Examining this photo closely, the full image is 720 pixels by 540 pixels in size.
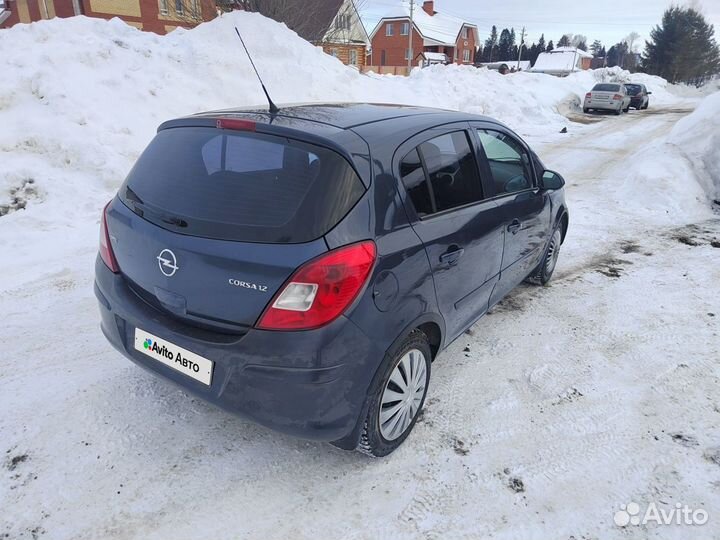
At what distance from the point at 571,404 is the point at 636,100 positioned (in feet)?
108

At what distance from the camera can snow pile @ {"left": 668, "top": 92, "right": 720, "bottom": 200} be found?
7.73m

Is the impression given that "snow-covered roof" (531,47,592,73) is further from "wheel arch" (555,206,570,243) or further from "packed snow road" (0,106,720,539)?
"packed snow road" (0,106,720,539)

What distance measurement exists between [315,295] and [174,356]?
2.67 feet

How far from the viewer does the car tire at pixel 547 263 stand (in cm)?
462

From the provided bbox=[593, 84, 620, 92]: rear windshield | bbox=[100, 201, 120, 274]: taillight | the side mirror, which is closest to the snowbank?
bbox=[100, 201, 120, 274]: taillight

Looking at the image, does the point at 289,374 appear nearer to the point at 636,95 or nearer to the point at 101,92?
the point at 101,92

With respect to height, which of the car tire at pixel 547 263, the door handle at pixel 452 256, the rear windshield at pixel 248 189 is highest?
the rear windshield at pixel 248 189

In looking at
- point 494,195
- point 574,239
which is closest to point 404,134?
point 494,195

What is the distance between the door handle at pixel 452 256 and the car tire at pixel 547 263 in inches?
78.9

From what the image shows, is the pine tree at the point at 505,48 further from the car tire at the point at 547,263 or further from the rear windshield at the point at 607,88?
the car tire at the point at 547,263

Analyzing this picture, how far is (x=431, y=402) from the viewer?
3094 mm

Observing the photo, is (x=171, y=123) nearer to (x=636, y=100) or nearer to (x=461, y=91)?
(x=461, y=91)

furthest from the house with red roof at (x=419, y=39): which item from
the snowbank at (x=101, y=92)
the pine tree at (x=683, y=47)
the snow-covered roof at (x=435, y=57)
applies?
the snowbank at (x=101, y=92)

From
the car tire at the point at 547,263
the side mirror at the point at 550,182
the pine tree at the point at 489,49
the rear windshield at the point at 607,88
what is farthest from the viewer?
the pine tree at the point at 489,49
